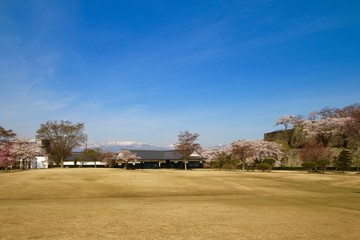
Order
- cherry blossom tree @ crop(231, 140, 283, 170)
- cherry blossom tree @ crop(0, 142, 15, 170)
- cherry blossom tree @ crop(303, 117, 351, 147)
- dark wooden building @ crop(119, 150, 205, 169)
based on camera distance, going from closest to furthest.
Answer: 1. cherry blossom tree @ crop(0, 142, 15, 170)
2. cherry blossom tree @ crop(231, 140, 283, 170)
3. cherry blossom tree @ crop(303, 117, 351, 147)
4. dark wooden building @ crop(119, 150, 205, 169)

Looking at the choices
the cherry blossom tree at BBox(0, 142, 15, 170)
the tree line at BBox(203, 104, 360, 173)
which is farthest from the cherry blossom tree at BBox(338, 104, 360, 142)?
the cherry blossom tree at BBox(0, 142, 15, 170)

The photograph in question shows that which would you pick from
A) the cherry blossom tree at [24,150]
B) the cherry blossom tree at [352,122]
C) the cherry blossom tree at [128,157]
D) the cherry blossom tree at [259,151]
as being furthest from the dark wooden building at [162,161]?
the cherry blossom tree at [352,122]

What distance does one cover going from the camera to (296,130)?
281 ft

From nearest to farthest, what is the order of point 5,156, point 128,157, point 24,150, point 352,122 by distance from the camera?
point 5,156
point 352,122
point 24,150
point 128,157

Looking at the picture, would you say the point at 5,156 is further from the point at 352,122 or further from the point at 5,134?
the point at 352,122

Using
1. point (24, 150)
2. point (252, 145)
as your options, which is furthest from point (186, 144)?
point (24, 150)

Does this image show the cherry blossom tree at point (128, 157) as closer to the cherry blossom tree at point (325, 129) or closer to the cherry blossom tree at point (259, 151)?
the cherry blossom tree at point (259, 151)

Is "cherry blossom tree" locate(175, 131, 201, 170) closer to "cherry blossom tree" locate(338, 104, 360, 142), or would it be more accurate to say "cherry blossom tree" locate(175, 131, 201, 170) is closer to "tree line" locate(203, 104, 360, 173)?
"tree line" locate(203, 104, 360, 173)

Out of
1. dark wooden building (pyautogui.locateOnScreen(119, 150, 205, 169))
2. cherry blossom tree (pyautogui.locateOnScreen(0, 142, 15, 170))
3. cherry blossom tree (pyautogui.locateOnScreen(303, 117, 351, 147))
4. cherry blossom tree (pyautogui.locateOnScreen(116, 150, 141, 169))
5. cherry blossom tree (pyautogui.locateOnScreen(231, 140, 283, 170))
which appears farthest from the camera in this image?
dark wooden building (pyautogui.locateOnScreen(119, 150, 205, 169))

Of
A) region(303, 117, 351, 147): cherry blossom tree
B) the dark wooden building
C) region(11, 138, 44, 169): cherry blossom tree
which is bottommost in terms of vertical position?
the dark wooden building

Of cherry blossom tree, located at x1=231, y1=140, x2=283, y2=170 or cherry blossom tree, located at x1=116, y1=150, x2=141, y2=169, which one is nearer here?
cherry blossom tree, located at x1=231, y1=140, x2=283, y2=170

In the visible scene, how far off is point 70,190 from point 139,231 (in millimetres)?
18836

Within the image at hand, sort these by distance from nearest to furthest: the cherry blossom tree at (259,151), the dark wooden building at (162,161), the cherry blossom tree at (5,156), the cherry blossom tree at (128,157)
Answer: the cherry blossom tree at (5,156) < the cherry blossom tree at (259,151) < the cherry blossom tree at (128,157) < the dark wooden building at (162,161)

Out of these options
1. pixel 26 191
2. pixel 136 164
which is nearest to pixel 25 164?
pixel 136 164
